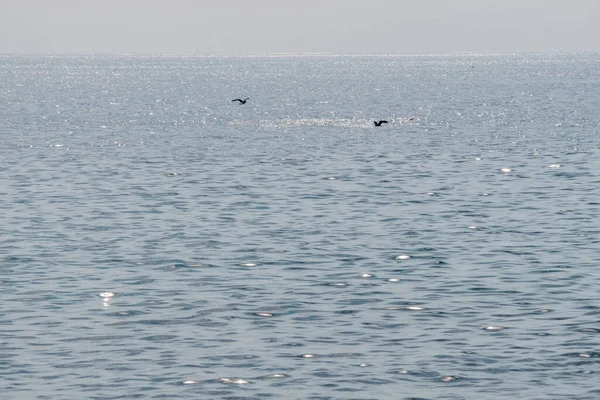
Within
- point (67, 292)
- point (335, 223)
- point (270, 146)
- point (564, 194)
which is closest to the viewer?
point (67, 292)

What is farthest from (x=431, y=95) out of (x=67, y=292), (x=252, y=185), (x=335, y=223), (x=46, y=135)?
(x=67, y=292)

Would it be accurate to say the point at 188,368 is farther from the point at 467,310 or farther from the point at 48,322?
the point at 467,310

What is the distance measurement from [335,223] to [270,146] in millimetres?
38296

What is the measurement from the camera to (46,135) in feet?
319

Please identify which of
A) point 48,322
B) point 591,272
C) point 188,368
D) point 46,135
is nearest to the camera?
point 188,368

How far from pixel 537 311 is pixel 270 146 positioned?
181 feet

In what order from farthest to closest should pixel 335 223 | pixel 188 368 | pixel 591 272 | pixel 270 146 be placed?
pixel 270 146, pixel 335 223, pixel 591 272, pixel 188 368

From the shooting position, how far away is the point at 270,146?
87.0 metres

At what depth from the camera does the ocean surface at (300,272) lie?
2738cm

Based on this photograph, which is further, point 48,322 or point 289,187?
point 289,187

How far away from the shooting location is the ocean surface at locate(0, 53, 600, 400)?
2738cm

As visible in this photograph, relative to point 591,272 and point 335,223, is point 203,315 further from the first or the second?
point 335,223

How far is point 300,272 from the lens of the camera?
127 ft

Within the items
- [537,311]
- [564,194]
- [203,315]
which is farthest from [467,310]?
[564,194]
